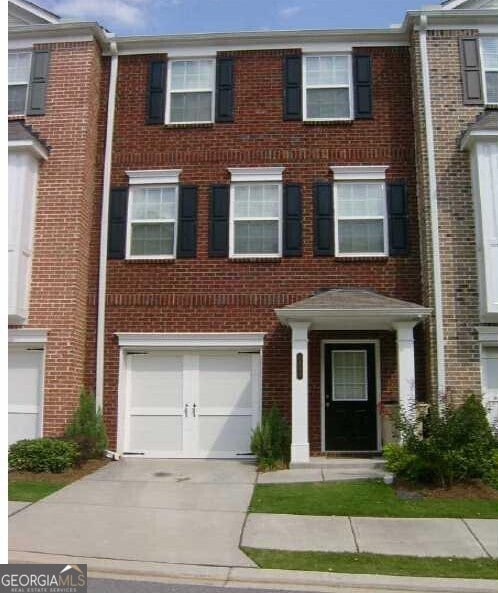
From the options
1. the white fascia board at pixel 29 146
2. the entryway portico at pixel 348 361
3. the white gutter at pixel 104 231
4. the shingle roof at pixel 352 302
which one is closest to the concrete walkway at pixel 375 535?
the entryway portico at pixel 348 361

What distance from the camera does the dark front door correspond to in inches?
455

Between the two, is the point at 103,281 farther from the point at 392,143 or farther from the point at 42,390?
the point at 392,143

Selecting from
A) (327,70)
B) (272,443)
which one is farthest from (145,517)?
(327,70)

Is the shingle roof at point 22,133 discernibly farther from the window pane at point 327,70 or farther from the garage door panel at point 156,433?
the garage door panel at point 156,433

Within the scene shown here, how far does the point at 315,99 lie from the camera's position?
12.7m

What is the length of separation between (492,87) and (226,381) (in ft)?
26.0

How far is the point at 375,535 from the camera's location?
268 inches

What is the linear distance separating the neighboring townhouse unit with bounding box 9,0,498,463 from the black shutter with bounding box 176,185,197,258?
0.06 m

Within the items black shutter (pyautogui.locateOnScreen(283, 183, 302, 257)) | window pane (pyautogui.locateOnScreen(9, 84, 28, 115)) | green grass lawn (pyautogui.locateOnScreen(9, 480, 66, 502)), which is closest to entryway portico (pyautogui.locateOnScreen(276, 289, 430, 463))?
black shutter (pyautogui.locateOnScreen(283, 183, 302, 257))

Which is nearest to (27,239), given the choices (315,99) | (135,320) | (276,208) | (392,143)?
(135,320)

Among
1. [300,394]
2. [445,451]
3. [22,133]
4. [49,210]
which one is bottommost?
[445,451]

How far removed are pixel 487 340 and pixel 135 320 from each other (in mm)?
6716

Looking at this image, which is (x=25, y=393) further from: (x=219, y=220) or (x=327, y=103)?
(x=327, y=103)

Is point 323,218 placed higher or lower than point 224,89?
lower
